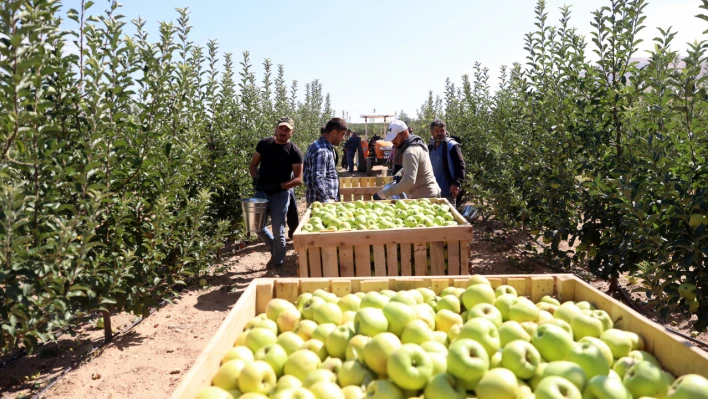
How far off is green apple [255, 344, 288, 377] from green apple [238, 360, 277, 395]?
0.32 feet

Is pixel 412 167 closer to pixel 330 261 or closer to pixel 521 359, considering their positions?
pixel 330 261

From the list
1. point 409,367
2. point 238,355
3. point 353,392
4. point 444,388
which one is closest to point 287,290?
point 238,355

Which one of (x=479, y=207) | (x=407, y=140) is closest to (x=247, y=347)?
(x=407, y=140)

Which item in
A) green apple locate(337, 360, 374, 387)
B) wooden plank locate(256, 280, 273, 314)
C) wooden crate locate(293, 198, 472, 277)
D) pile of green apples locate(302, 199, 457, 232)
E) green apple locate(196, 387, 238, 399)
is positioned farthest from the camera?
pile of green apples locate(302, 199, 457, 232)

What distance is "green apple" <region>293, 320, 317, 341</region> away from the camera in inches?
88.2

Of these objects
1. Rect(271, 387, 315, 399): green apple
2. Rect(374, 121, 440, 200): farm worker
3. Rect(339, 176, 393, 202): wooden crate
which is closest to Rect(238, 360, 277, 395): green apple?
Rect(271, 387, 315, 399): green apple

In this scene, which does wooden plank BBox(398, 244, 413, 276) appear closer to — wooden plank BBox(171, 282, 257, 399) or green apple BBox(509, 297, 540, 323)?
wooden plank BBox(171, 282, 257, 399)

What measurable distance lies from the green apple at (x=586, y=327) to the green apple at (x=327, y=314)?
1.09 metres

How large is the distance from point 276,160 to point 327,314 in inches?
167

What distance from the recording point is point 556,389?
1562mm

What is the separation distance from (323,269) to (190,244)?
6.13 feet

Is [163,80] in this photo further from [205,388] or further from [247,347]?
[205,388]

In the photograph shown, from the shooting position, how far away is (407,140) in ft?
19.2

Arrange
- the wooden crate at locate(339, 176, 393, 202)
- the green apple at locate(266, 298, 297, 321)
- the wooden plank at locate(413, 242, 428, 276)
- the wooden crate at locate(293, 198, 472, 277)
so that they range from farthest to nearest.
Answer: the wooden crate at locate(339, 176, 393, 202) < the wooden plank at locate(413, 242, 428, 276) < the wooden crate at locate(293, 198, 472, 277) < the green apple at locate(266, 298, 297, 321)
